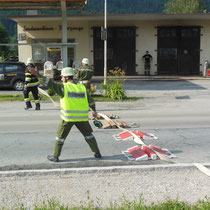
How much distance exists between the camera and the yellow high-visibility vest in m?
6.55

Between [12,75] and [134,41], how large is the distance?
13061mm

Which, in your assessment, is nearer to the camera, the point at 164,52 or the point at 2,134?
the point at 2,134

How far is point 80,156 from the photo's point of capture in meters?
7.36

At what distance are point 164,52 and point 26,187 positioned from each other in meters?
25.5

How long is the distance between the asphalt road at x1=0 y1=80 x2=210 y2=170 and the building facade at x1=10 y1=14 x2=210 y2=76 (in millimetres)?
12954

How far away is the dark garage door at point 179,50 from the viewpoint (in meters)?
29.4

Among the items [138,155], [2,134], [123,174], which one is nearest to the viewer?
[123,174]

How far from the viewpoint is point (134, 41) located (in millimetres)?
29391

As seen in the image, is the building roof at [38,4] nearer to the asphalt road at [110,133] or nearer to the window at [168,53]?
the asphalt road at [110,133]

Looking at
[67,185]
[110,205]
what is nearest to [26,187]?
[67,185]

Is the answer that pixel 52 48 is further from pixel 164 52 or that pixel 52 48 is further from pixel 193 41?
pixel 193 41

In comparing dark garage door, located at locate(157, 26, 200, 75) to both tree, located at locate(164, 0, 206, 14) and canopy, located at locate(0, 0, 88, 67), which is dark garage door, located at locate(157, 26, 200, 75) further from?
tree, located at locate(164, 0, 206, 14)

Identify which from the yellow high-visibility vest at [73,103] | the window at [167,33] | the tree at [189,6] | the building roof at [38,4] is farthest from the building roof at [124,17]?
the tree at [189,6]

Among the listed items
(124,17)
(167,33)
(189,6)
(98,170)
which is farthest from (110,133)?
(189,6)
